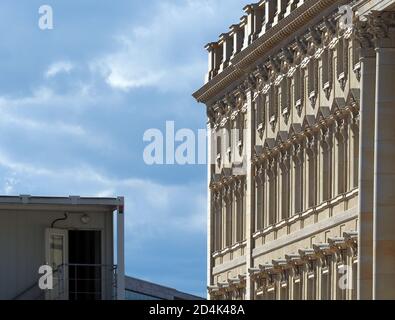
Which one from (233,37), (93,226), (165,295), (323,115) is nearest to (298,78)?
(323,115)

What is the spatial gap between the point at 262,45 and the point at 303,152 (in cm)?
Answer: 905

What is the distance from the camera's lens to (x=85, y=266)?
76250 millimetres

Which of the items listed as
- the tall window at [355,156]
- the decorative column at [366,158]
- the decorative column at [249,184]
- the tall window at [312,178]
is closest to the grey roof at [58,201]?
the decorative column at [366,158]

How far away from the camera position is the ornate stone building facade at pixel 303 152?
3250 inches

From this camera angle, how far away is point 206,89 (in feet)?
397

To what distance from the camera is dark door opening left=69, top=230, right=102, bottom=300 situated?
7606 centimetres

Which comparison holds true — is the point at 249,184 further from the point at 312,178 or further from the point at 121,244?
the point at 121,244

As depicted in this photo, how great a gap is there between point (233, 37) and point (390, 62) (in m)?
36.7

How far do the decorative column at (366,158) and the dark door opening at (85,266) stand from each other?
10.2m

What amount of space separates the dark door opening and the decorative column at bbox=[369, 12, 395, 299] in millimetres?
9655

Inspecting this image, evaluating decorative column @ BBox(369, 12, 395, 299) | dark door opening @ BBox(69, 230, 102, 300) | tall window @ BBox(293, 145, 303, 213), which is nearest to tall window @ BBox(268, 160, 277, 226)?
tall window @ BBox(293, 145, 303, 213)

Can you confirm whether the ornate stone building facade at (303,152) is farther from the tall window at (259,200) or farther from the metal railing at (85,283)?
the metal railing at (85,283)

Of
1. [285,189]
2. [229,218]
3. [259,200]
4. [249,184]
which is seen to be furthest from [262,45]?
[229,218]
